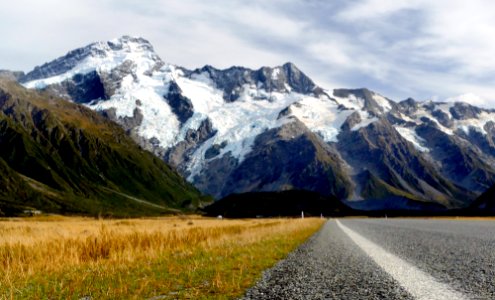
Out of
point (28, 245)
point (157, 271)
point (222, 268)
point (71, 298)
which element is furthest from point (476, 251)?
point (28, 245)

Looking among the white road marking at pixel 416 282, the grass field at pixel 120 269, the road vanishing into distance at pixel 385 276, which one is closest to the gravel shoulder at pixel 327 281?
the road vanishing into distance at pixel 385 276

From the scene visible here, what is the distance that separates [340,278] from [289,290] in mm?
2272

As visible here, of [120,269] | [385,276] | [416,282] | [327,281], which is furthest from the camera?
[120,269]

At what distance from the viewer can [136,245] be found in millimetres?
22016

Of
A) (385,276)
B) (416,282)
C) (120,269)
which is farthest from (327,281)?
(120,269)

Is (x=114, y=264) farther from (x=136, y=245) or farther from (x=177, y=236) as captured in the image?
(x=177, y=236)

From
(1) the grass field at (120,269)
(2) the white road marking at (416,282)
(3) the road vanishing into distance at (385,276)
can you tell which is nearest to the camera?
(2) the white road marking at (416,282)

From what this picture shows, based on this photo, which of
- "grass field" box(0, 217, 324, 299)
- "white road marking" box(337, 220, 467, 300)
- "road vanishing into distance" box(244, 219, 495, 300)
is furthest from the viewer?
"grass field" box(0, 217, 324, 299)

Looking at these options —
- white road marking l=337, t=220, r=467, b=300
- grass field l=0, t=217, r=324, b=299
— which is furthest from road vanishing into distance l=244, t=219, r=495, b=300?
grass field l=0, t=217, r=324, b=299

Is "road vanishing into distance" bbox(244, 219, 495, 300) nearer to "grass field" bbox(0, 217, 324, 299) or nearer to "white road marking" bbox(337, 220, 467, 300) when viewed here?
"white road marking" bbox(337, 220, 467, 300)

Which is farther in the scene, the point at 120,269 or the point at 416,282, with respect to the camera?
the point at 120,269

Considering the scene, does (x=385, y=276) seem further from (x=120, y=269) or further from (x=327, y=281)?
(x=120, y=269)

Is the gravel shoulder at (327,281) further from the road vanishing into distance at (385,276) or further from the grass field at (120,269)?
the grass field at (120,269)

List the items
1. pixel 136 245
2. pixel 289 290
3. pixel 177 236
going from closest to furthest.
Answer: pixel 289 290, pixel 136 245, pixel 177 236
